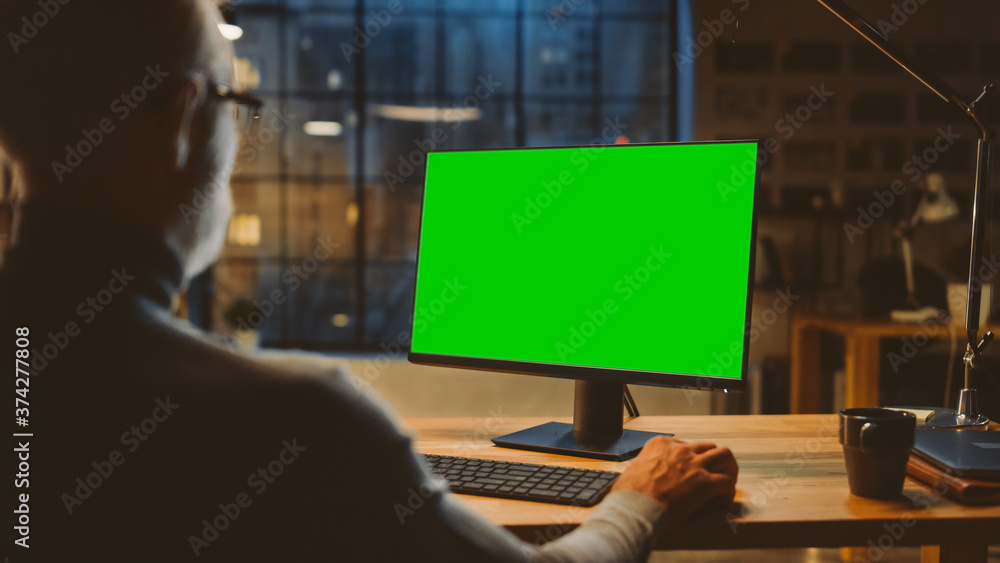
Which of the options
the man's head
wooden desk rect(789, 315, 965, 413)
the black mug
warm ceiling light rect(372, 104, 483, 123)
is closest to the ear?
the man's head

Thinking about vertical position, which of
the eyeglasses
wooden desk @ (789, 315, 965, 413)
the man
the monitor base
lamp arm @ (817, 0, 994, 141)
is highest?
lamp arm @ (817, 0, 994, 141)

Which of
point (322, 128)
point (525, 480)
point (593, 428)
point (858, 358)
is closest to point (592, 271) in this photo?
point (593, 428)

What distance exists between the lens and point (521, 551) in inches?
23.9

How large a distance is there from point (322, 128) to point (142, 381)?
4.33m

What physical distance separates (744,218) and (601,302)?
227mm

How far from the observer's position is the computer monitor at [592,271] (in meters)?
0.97

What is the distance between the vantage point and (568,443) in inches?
41.9

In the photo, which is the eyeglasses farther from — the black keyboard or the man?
the black keyboard

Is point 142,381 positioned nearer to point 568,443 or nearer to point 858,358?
point 568,443

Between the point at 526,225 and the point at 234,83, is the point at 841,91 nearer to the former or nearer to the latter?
the point at 526,225

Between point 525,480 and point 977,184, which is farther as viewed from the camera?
point 977,184

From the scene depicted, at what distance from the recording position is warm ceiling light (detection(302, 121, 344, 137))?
4.55m

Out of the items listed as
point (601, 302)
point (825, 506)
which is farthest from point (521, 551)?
point (601, 302)

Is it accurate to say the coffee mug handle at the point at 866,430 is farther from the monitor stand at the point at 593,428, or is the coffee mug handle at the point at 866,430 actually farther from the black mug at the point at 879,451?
the monitor stand at the point at 593,428
